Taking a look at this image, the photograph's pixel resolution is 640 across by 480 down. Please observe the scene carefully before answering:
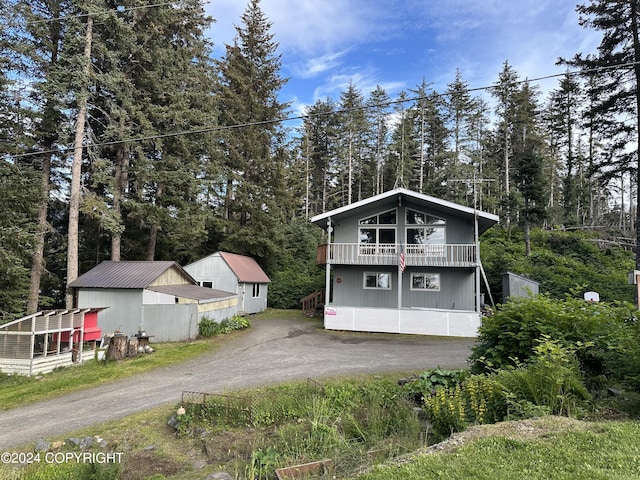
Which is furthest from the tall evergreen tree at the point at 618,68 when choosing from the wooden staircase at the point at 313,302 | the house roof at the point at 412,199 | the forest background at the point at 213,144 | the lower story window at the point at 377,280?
the wooden staircase at the point at 313,302

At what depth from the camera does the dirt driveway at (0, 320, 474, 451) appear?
6.32 meters

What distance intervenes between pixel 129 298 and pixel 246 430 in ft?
30.3

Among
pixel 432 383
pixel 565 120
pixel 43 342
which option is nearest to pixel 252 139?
pixel 43 342

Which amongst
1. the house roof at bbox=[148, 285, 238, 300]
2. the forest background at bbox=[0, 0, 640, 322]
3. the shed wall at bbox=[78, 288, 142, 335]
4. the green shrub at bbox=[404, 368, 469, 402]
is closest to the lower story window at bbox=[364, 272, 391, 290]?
the forest background at bbox=[0, 0, 640, 322]

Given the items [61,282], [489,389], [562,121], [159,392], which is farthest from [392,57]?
[562,121]

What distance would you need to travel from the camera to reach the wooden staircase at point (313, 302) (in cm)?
2052

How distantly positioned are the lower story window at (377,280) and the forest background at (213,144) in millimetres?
5496

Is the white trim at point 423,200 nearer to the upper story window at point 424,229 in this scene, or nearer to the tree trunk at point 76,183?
the upper story window at point 424,229

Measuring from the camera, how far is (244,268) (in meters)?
20.6

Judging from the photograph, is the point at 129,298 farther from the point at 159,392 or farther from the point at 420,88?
the point at 420,88

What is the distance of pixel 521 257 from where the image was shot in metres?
20.1

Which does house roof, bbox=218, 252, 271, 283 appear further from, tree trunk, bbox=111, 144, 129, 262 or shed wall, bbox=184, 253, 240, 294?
tree trunk, bbox=111, 144, 129, 262

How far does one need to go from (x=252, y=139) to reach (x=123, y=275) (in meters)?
14.5

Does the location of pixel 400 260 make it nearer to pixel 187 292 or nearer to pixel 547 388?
pixel 187 292
